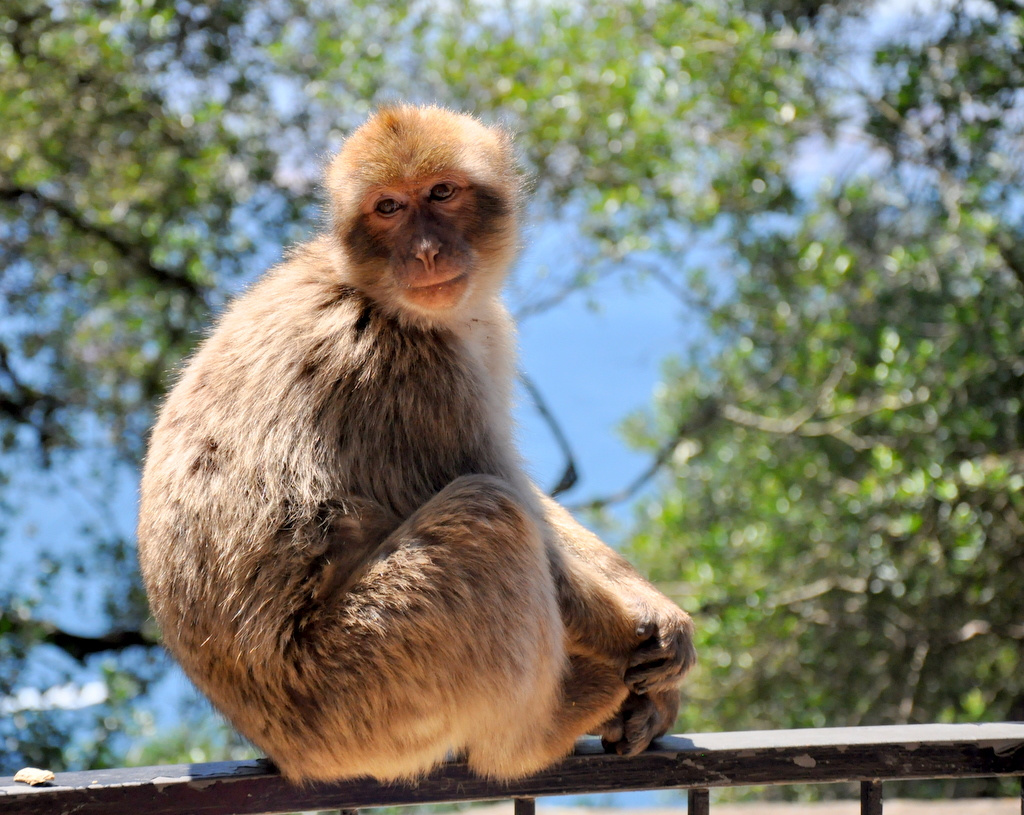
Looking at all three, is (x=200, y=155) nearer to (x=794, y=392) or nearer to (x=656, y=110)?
(x=656, y=110)

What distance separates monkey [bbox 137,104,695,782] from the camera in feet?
6.41

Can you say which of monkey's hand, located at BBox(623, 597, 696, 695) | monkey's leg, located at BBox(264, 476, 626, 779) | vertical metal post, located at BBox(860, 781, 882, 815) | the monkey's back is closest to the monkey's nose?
the monkey's back

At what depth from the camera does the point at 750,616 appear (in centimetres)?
496

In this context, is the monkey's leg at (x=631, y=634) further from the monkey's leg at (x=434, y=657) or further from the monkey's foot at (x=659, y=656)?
the monkey's leg at (x=434, y=657)

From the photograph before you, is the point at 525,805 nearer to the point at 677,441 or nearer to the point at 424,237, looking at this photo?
the point at 424,237

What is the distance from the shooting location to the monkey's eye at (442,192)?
2.60 m

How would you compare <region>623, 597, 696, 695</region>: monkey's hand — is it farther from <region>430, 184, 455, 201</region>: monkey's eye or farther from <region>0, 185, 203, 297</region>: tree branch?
<region>0, 185, 203, 297</region>: tree branch

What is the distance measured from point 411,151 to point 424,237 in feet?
0.75

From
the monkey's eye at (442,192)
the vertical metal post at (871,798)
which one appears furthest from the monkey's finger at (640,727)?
the monkey's eye at (442,192)

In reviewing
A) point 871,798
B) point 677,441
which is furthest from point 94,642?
point 871,798

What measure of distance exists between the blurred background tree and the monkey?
244 cm

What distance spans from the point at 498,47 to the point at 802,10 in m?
1.62

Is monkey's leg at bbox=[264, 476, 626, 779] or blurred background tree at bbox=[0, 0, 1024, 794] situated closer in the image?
monkey's leg at bbox=[264, 476, 626, 779]

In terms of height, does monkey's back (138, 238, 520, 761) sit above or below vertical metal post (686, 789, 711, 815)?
above
